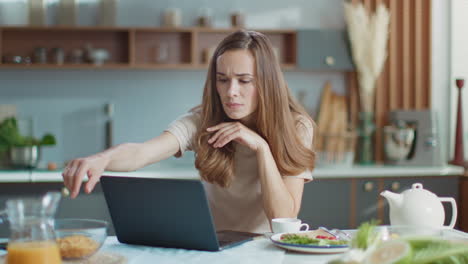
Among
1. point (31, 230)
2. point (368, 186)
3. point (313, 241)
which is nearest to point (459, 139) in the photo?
point (368, 186)

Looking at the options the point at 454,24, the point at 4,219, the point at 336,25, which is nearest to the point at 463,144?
the point at 454,24

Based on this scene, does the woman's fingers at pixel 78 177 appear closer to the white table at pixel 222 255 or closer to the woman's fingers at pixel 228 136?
the white table at pixel 222 255

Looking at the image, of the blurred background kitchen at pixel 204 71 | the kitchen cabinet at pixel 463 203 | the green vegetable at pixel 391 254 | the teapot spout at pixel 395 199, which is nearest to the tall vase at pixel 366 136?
the blurred background kitchen at pixel 204 71

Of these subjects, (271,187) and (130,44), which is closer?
(271,187)

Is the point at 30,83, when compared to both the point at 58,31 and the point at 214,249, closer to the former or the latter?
the point at 58,31

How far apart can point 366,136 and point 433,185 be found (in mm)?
573

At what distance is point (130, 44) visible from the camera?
409 centimetres

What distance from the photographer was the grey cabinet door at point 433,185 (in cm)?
390

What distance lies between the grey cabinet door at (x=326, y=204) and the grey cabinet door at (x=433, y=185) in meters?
0.25

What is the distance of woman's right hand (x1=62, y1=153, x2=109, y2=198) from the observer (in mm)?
1569

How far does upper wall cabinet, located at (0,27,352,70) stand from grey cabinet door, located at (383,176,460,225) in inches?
34.7

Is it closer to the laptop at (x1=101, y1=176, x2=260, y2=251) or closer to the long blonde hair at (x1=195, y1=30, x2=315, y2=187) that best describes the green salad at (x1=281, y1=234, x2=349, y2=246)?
the laptop at (x1=101, y1=176, x2=260, y2=251)

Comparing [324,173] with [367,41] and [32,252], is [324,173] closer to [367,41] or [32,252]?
[367,41]

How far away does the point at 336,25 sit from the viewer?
4.44 meters
